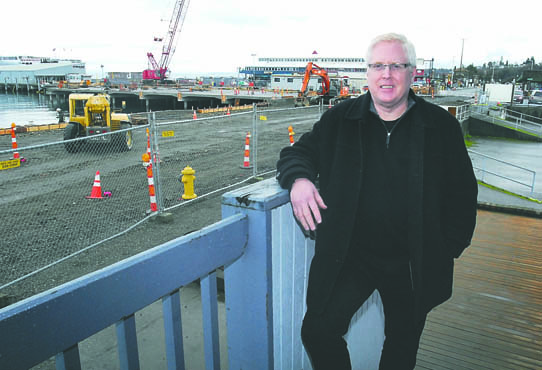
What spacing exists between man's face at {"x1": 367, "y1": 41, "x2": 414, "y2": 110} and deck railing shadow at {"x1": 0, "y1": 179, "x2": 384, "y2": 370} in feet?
2.48

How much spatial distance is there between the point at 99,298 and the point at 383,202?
1415 millimetres

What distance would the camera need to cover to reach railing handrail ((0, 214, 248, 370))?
1127 mm

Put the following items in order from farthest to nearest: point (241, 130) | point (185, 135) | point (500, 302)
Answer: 1. point (241, 130)
2. point (185, 135)
3. point (500, 302)

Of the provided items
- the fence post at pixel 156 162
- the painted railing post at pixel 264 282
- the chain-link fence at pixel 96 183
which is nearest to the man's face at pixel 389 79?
the painted railing post at pixel 264 282

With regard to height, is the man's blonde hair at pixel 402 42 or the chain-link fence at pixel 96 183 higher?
the man's blonde hair at pixel 402 42

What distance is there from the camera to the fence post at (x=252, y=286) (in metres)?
2.00

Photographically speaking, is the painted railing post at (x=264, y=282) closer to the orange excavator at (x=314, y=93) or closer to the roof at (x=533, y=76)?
the orange excavator at (x=314, y=93)

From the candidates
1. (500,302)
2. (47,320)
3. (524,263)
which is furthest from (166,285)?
(524,263)

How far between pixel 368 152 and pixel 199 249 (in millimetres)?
1020

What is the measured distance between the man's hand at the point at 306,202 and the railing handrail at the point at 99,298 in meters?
0.41

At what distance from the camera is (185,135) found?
71.4 feet

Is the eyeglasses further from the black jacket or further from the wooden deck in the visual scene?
the wooden deck

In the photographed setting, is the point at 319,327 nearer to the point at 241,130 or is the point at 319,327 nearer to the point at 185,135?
the point at 185,135

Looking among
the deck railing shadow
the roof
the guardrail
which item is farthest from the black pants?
the roof
